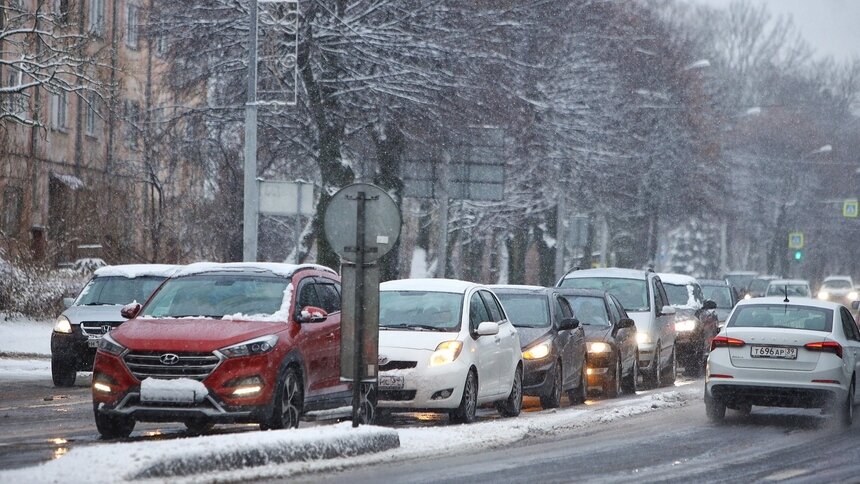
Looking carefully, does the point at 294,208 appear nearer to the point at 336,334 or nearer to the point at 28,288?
the point at 28,288

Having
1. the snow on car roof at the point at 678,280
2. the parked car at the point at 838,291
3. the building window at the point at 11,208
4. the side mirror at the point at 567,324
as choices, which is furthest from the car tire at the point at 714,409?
the parked car at the point at 838,291

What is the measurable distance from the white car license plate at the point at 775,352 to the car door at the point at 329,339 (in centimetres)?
481

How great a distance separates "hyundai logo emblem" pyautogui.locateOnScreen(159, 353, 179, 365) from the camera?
13.8 metres

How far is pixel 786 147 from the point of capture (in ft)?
300

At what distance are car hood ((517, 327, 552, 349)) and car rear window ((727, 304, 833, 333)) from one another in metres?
2.93

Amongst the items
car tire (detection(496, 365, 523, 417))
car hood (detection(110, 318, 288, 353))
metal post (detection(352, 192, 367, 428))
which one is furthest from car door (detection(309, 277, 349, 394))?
car tire (detection(496, 365, 523, 417))

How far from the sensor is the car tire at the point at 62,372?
21906mm

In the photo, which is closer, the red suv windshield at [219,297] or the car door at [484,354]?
the red suv windshield at [219,297]

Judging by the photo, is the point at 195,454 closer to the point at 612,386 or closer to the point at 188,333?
the point at 188,333

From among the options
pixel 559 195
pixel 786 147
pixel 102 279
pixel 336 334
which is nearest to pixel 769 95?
pixel 786 147

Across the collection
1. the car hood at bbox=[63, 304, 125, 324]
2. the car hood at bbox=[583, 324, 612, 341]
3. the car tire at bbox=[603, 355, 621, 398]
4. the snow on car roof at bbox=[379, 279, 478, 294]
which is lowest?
the car tire at bbox=[603, 355, 621, 398]

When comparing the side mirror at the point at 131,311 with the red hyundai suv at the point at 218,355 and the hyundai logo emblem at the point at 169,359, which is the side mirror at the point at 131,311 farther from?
the hyundai logo emblem at the point at 169,359

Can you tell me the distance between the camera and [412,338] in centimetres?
1717

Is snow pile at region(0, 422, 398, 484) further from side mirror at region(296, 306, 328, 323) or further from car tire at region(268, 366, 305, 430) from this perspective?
side mirror at region(296, 306, 328, 323)
